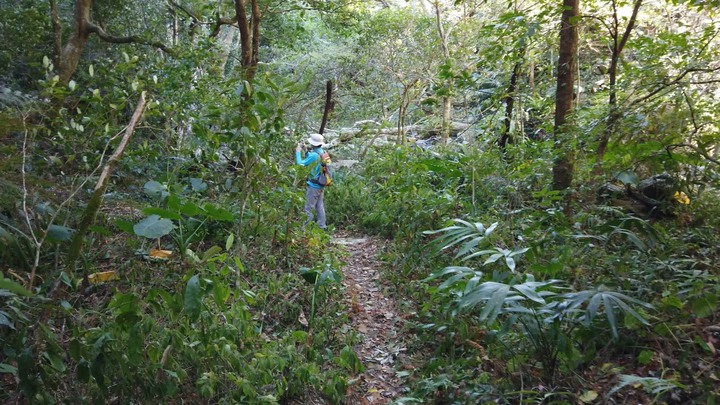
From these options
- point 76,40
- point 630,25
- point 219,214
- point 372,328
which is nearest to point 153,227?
point 219,214

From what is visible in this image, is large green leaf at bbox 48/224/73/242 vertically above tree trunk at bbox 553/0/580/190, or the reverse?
tree trunk at bbox 553/0/580/190

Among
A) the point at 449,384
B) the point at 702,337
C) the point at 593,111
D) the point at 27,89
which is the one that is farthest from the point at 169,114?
the point at 702,337

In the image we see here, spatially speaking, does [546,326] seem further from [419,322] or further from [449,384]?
[419,322]

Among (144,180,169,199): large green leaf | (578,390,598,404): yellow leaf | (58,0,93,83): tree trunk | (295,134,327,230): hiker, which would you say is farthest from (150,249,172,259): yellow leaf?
(58,0,93,83): tree trunk

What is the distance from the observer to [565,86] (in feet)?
21.1

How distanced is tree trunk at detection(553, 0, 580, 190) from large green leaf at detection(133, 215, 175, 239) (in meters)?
4.63

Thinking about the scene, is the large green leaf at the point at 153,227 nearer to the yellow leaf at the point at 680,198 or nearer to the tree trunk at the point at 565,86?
the tree trunk at the point at 565,86

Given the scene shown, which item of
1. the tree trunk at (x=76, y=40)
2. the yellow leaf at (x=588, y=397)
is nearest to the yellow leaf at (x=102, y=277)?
the yellow leaf at (x=588, y=397)

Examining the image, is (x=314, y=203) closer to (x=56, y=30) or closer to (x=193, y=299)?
(x=56, y=30)

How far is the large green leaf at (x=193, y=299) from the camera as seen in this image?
2.89 meters

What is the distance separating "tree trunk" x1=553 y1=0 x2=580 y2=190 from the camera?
608 centimetres

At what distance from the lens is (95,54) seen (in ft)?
32.1

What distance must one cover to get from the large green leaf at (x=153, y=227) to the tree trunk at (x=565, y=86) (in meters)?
4.63

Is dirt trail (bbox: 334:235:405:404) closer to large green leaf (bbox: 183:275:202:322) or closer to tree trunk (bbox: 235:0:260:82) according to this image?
large green leaf (bbox: 183:275:202:322)
